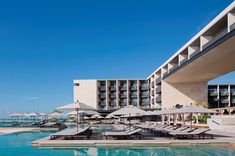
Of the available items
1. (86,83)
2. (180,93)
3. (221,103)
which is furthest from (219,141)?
(86,83)

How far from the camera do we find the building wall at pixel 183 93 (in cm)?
4288

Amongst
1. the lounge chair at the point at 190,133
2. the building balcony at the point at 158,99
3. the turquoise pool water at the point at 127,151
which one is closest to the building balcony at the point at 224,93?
the building balcony at the point at 158,99

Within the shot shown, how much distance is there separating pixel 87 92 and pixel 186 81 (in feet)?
90.0

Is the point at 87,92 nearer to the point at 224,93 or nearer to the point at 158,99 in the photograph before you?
the point at 158,99

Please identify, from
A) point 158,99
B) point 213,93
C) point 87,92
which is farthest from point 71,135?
point 87,92

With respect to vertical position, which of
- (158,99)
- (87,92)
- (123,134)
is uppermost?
(87,92)

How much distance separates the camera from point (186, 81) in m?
42.3

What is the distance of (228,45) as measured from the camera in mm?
20953

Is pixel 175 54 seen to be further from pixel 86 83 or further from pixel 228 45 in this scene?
pixel 86 83

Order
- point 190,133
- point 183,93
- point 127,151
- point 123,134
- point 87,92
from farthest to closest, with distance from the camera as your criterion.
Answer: point 87,92, point 183,93, point 123,134, point 190,133, point 127,151

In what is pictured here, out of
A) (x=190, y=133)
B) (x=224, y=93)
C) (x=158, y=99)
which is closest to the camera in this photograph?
(x=190, y=133)

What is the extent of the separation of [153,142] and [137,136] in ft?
8.79

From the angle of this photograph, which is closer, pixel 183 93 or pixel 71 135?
pixel 71 135

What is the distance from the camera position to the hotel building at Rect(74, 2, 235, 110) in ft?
74.9
